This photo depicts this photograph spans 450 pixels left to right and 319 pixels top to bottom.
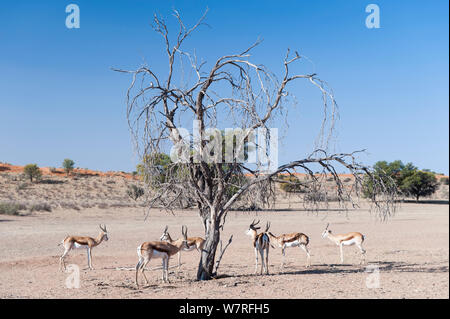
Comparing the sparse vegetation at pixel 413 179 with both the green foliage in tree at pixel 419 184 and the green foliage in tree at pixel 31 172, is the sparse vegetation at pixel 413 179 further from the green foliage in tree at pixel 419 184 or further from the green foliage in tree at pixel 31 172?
the green foliage in tree at pixel 31 172

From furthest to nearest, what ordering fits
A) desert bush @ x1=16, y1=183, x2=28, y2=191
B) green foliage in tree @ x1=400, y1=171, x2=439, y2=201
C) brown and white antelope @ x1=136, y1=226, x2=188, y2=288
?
green foliage in tree @ x1=400, y1=171, x2=439, y2=201, desert bush @ x1=16, y1=183, x2=28, y2=191, brown and white antelope @ x1=136, y1=226, x2=188, y2=288

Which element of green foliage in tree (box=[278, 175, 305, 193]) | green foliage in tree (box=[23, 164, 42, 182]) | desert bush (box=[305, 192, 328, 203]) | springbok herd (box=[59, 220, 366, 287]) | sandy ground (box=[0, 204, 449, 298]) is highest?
green foliage in tree (box=[23, 164, 42, 182])

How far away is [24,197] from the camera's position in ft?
160

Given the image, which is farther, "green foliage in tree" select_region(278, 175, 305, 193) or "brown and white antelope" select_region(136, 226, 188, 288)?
"green foliage in tree" select_region(278, 175, 305, 193)

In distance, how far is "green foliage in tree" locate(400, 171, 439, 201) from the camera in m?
61.4

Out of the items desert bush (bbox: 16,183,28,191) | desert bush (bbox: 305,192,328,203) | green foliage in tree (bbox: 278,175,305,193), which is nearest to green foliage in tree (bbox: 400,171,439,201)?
desert bush (bbox: 16,183,28,191)

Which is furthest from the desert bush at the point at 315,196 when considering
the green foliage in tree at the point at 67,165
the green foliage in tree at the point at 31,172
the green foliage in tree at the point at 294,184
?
the green foliage in tree at the point at 67,165

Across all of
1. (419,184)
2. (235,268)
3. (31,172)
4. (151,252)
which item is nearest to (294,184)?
(151,252)

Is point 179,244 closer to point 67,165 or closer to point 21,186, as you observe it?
point 21,186

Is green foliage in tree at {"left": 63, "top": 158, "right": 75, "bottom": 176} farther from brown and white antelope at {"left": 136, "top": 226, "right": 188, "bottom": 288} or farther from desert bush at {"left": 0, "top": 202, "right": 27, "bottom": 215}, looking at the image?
brown and white antelope at {"left": 136, "top": 226, "right": 188, "bottom": 288}

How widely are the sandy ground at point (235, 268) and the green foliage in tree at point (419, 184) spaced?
32.8 meters

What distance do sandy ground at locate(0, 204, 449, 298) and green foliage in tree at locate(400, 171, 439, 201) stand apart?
32817 mm

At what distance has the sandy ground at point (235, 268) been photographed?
445 inches
